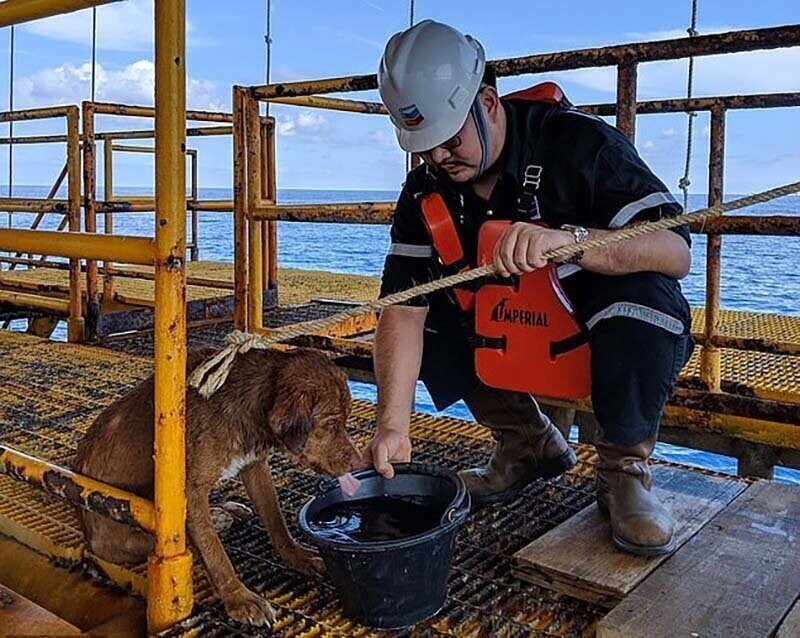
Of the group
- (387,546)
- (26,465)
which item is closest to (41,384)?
(26,465)

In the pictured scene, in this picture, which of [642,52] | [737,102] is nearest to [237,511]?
[642,52]

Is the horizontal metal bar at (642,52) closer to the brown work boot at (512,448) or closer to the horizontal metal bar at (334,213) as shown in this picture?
the horizontal metal bar at (334,213)

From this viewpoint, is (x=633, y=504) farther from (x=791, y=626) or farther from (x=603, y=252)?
(x=603, y=252)

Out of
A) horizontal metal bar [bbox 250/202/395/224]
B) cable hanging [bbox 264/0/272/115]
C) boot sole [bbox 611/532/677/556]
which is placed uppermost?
cable hanging [bbox 264/0/272/115]

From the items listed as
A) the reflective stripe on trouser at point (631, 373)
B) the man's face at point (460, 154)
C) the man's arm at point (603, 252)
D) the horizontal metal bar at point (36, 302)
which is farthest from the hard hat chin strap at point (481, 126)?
the horizontal metal bar at point (36, 302)

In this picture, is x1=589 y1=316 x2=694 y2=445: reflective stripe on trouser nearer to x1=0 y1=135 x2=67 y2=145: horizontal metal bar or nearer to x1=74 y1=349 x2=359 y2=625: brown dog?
x1=74 y1=349 x2=359 y2=625: brown dog

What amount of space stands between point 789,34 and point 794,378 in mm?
2364

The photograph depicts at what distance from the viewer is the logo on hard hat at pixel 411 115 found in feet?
6.95

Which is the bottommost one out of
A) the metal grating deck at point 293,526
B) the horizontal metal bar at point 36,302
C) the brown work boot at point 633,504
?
the metal grating deck at point 293,526

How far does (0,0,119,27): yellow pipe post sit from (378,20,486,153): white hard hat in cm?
70

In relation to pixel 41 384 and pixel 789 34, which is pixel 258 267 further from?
pixel 789 34

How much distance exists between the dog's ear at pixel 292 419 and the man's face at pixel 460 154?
71 centimetres

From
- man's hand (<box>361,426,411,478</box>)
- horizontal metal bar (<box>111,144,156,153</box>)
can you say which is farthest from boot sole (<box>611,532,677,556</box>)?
horizontal metal bar (<box>111,144,156,153</box>)

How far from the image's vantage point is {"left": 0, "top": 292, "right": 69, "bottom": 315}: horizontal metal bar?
5.89 m
